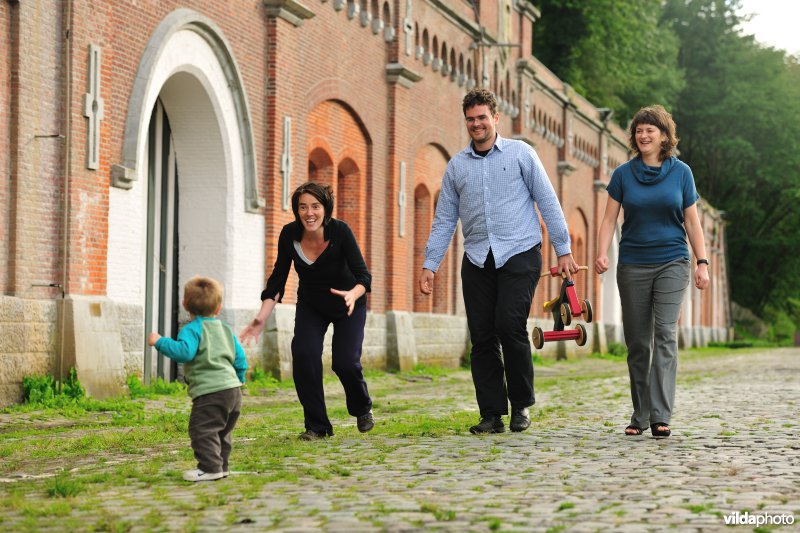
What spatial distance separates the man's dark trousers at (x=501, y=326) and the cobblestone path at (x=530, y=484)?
32cm

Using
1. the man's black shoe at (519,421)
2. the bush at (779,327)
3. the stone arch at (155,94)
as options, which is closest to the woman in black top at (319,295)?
the man's black shoe at (519,421)

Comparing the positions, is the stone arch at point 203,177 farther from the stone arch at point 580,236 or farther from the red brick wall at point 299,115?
the stone arch at point 580,236

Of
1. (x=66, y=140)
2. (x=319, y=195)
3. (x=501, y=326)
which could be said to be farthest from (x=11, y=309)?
(x=501, y=326)

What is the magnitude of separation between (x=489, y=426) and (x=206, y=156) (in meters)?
8.29

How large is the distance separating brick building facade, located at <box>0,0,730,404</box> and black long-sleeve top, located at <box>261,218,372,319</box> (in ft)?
13.1

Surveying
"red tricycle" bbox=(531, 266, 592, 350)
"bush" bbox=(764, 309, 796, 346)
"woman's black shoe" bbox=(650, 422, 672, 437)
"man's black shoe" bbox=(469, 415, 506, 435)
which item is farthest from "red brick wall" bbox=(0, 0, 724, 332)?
"bush" bbox=(764, 309, 796, 346)

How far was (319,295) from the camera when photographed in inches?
307

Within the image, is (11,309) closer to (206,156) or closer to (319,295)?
(319,295)

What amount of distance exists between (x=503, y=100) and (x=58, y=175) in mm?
17285

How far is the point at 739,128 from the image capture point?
189 feet

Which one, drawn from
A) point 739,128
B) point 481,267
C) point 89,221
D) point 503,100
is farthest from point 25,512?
point 739,128

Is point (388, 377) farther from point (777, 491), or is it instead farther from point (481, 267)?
point (777, 491)

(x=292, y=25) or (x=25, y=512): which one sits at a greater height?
(x=292, y=25)

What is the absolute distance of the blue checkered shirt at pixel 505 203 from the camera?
804cm
